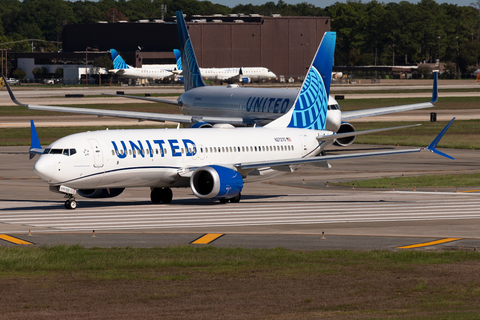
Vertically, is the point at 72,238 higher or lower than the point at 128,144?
lower

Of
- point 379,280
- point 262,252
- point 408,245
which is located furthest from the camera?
point 408,245

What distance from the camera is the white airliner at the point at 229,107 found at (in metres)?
61.6

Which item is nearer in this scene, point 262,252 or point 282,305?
point 282,305

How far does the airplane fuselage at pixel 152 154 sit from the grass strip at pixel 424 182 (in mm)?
5785

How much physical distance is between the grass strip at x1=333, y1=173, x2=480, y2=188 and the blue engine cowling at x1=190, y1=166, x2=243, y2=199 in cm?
1160

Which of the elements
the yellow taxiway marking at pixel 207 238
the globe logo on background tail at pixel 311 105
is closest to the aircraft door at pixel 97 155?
the yellow taxiway marking at pixel 207 238

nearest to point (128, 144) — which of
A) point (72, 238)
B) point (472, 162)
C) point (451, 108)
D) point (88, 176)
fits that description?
point (88, 176)

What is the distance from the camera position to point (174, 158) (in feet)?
126

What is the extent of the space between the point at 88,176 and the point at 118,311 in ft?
63.4

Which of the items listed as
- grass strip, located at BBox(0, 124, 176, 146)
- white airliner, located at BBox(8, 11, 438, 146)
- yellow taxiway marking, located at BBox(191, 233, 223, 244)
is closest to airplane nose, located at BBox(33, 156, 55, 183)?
→ yellow taxiway marking, located at BBox(191, 233, 223, 244)

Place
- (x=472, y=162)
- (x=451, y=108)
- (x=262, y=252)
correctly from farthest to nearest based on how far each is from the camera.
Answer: (x=451, y=108) → (x=472, y=162) → (x=262, y=252)

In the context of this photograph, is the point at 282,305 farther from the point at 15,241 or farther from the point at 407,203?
the point at 407,203

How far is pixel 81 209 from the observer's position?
3738 centimetres

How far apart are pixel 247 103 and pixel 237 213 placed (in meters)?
30.3
